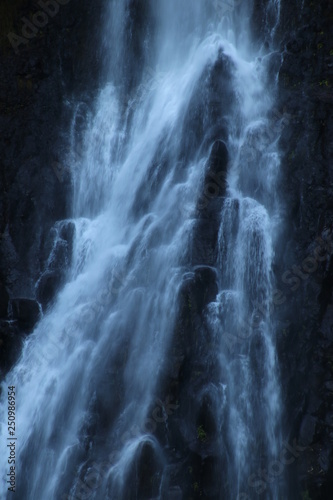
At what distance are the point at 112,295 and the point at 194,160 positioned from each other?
3.96 meters

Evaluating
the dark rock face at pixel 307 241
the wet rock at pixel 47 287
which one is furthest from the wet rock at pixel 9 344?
the dark rock face at pixel 307 241

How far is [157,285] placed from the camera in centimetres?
1117

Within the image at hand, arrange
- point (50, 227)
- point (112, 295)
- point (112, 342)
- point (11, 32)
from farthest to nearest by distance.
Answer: point (11, 32) < point (50, 227) < point (112, 295) < point (112, 342)

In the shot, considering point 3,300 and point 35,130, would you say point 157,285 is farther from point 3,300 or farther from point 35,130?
point 35,130

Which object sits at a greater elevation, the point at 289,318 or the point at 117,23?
the point at 117,23

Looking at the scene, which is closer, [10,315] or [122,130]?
[10,315]

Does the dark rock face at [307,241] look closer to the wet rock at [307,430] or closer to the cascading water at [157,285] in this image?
the wet rock at [307,430]

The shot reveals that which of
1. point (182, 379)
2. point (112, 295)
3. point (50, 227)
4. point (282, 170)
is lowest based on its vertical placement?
point (182, 379)

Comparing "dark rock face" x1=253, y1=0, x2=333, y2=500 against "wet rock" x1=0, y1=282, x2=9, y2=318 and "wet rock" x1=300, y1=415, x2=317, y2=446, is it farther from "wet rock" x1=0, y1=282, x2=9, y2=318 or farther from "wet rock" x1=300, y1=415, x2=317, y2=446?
"wet rock" x1=0, y1=282, x2=9, y2=318

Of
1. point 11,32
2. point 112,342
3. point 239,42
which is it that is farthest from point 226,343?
point 11,32

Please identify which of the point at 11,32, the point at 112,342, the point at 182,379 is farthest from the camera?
the point at 11,32

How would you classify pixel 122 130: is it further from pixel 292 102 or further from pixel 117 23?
pixel 292 102

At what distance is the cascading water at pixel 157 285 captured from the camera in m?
9.84

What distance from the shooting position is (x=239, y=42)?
1415 centimetres
